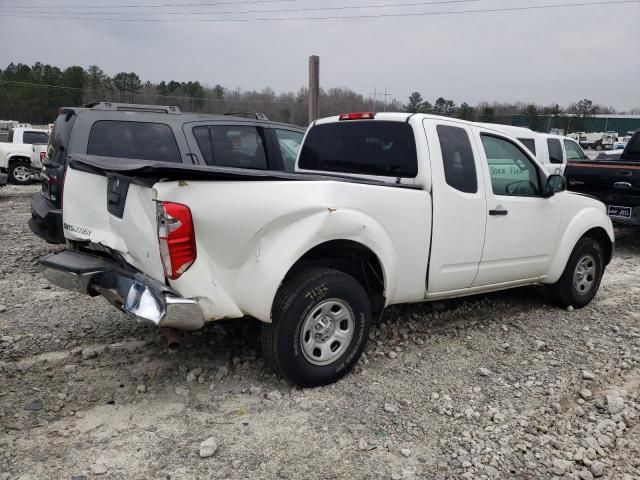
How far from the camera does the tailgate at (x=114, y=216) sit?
121 inches

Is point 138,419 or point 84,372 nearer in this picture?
point 138,419

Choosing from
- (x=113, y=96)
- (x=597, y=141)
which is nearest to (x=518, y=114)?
(x=597, y=141)

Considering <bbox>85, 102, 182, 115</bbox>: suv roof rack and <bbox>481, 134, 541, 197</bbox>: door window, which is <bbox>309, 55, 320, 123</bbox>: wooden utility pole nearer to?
<bbox>85, 102, 182, 115</bbox>: suv roof rack

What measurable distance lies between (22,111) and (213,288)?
58684 mm

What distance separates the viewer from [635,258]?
8.31 m

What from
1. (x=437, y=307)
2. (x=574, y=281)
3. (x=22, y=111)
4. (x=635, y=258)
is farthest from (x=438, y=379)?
(x=22, y=111)

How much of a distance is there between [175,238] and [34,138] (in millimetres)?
15677

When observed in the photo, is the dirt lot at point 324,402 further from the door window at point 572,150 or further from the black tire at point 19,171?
the black tire at point 19,171

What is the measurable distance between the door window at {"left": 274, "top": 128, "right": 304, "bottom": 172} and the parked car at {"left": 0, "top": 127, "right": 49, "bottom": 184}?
11.4 meters

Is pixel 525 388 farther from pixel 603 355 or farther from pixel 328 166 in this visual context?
pixel 328 166

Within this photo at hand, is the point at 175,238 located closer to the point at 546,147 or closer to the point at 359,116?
the point at 359,116

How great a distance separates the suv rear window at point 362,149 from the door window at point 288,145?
5.32ft

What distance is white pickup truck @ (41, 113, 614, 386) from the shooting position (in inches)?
119

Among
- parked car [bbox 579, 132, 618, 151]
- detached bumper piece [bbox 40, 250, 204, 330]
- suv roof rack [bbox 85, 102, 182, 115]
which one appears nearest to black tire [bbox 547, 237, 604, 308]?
detached bumper piece [bbox 40, 250, 204, 330]
